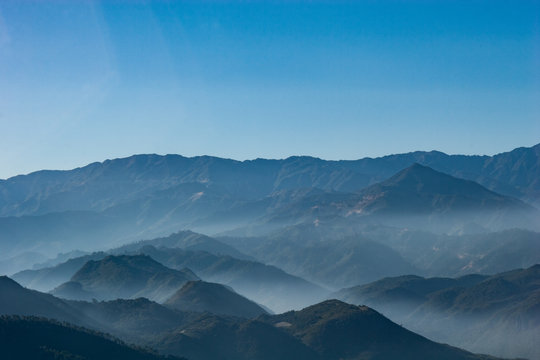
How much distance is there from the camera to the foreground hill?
163500mm

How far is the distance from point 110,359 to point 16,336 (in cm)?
2304

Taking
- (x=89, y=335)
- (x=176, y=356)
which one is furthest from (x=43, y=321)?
(x=176, y=356)

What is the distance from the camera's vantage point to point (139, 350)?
7328 inches

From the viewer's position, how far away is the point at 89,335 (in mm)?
183125

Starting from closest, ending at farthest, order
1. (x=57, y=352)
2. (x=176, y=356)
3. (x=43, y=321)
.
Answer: (x=57, y=352), (x=43, y=321), (x=176, y=356)

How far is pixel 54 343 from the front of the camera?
171125 mm

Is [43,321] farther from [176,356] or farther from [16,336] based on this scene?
[176,356]

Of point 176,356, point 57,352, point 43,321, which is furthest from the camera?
point 176,356

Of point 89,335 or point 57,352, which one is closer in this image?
point 57,352

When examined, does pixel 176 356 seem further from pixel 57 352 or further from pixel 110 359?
pixel 57 352

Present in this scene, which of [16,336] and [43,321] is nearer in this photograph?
[16,336]

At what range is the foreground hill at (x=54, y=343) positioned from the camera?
16350cm

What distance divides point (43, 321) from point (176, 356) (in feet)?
125

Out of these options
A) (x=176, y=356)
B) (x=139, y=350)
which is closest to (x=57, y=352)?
(x=139, y=350)
